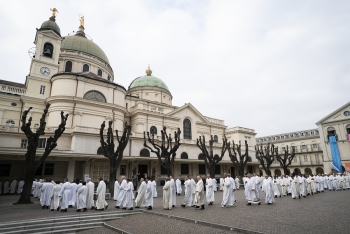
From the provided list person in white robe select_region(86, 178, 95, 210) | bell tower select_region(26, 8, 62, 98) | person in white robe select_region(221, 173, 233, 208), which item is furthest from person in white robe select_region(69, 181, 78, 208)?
bell tower select_region(26, 8, 62, 98)

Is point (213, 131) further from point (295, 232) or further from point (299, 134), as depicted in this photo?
point (295, 232)

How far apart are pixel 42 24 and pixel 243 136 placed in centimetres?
4030

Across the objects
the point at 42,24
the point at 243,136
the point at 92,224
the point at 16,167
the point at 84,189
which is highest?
the point at 42,24

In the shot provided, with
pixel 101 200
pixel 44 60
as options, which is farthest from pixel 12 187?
pixel 44 60

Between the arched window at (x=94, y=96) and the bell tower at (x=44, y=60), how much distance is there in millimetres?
5810

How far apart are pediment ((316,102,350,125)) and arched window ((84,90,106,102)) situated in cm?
4021

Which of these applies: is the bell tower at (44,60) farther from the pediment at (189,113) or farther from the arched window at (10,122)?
the pediment at (189,113)

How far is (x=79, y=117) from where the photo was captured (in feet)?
86.3

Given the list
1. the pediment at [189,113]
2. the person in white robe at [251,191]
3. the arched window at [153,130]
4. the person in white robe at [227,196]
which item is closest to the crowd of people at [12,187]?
the arched window at [153,130]

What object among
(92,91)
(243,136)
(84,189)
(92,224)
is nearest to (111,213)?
(92,224)

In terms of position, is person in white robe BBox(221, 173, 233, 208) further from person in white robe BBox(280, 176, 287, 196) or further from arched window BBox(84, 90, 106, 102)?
arched window BBox(84, 90, 106, 102)

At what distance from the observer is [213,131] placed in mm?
40344

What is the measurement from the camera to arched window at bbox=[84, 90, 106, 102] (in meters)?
28.6

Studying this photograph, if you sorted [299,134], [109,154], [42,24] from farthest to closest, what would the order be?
[299,134], [42,24], [109,154]
